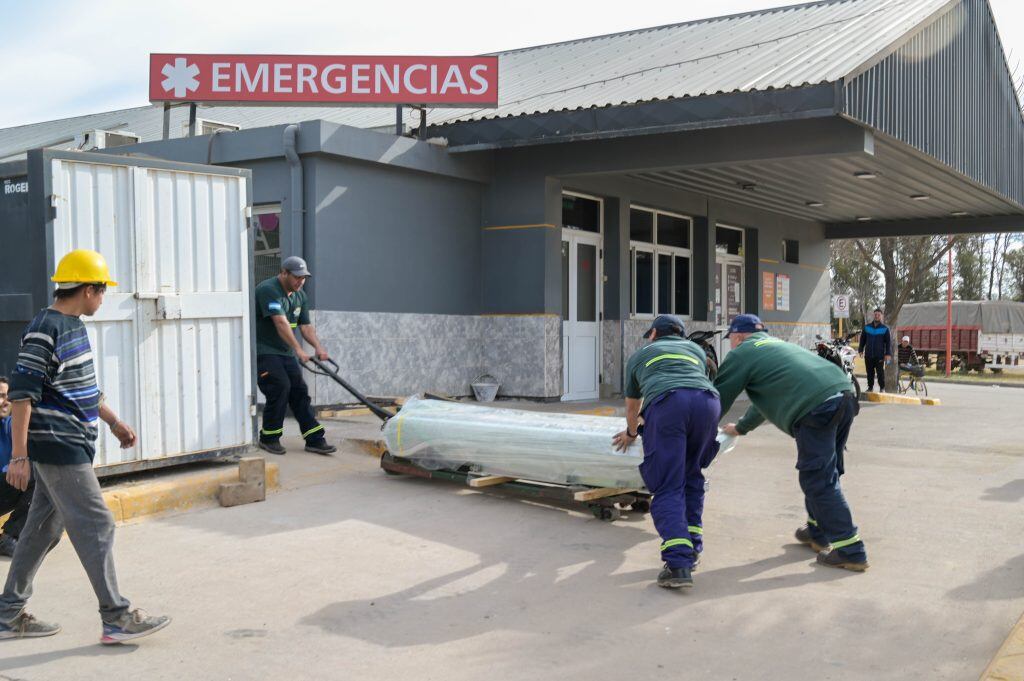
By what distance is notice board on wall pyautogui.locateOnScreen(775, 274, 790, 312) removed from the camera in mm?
19609

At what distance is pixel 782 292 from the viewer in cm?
1980

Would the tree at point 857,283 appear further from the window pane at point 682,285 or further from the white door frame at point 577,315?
the white door frame at point 577,315

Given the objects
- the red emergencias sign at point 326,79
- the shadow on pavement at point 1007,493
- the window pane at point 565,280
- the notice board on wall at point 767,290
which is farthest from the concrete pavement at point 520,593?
the notice board on wall at point 767,290

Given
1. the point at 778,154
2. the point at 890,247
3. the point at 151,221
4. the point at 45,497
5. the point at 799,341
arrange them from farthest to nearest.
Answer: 1. the point at 890,247
2. the point at 799,341
3. the point at 778,154
4. the point at 151,221
5. the point at 45,497

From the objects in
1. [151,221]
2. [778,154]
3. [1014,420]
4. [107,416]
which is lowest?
[1014,420]

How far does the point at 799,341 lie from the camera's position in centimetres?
2047

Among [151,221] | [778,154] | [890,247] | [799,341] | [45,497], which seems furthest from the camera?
[890,247]

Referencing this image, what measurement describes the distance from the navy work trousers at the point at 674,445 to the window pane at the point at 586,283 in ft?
29.4

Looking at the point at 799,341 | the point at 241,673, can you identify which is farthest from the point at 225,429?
the point at 799,341

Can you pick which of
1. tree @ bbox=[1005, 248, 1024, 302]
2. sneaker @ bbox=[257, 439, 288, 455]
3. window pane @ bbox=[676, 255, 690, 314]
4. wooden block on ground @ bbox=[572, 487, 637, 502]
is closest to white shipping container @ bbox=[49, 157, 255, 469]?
sneaker @ bbox=[257, 439, 288, 455]

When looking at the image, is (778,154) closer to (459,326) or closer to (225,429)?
(459,326)

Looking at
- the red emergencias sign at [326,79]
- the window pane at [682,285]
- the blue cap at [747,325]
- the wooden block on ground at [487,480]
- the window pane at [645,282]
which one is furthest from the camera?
the window pane at [682,285]

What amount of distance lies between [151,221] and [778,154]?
7771mm

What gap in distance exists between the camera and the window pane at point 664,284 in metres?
16.7
